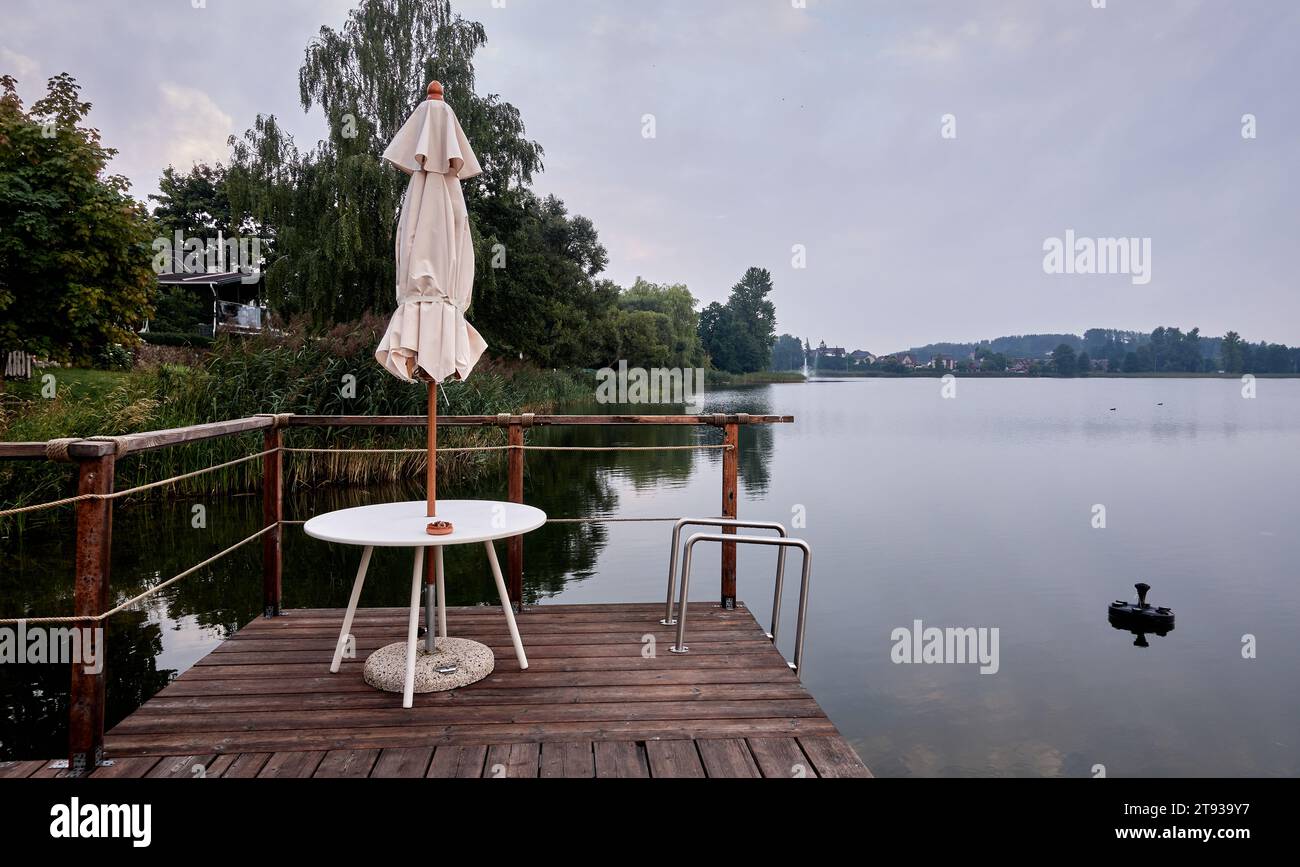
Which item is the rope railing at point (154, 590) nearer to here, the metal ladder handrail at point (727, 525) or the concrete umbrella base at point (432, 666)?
the metal ladder handrail at point (727, 525)

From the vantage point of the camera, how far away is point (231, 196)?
46.2 ft

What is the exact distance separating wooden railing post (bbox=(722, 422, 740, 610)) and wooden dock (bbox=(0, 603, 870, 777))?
0.49 m

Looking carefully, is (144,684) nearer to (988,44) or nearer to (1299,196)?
(988,44)

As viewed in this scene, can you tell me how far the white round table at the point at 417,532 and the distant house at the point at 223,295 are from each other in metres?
22.6

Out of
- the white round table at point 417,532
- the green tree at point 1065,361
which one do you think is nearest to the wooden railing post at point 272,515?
the white round table at point 417,532

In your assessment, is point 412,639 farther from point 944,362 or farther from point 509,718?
point 944,362

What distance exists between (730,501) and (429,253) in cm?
A: 193

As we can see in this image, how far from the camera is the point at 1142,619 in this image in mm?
6559

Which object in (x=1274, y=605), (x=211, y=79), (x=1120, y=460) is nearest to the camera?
(x=1274, y=605)

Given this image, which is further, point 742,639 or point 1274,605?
point 1274,605
